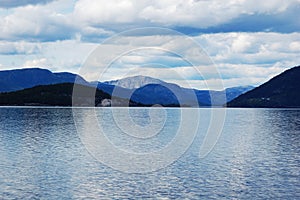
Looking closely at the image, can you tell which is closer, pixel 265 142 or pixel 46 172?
pixel 46 172

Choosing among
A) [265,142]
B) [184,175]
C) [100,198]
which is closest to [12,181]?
[100,198]

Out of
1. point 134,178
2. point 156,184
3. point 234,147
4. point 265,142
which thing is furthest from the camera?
point 265,142

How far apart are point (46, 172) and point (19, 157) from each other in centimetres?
2092

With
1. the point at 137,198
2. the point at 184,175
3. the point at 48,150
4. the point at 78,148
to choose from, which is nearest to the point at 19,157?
the point at 48,150

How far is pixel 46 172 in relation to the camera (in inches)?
2874

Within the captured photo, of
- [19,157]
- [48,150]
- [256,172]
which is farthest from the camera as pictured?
[48,150]

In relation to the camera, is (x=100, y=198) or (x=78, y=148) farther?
(x=78, y=148)

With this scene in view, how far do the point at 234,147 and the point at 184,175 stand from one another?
47.5m

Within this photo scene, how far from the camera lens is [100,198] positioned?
55250mm

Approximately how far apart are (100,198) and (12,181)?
1644 cm

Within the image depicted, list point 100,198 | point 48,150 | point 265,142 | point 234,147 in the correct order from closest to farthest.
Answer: point 100,198, point 48,150, point 234,147, point 265,142

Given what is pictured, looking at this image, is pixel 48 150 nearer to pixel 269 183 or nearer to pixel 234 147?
pixel 234 147

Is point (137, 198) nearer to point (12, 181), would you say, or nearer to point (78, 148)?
point (12, 181)

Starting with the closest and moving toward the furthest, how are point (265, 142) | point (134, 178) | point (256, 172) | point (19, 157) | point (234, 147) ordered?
1. point (134, 178)
2. point (256, 172)
3. point (19, 157)
4. point (234, 147)
5. point (265, 142)
